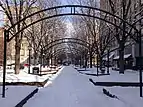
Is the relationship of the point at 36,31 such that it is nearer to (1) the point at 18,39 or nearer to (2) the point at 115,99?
(1) the point at 18,39

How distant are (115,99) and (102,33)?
3830 centimetres

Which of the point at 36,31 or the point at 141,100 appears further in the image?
the point at 36,31

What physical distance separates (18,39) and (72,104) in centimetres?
2173

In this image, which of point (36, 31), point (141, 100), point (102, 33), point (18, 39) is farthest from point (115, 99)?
point (36, 31)

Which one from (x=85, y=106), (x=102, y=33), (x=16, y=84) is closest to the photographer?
(x=85, y=106)

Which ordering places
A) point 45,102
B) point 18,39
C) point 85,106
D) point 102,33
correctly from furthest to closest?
point 102,33 → point 18,39 → point 45,102 → point 85,106

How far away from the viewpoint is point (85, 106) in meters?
13.6

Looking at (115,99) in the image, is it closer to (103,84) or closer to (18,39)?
(103,84)

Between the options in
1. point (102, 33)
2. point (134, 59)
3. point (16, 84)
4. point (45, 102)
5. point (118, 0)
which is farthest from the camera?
point (134, 59)

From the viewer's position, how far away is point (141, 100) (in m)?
14.2

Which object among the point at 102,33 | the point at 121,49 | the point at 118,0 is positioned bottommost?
the point at 121,49

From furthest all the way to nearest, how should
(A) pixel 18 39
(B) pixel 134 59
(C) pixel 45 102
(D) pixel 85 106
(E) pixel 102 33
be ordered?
(B) pixel 134 59, (E) pixel 102 33, (A) pixel 18 39, (C) pixel 45 102, (D) pixel 85 106

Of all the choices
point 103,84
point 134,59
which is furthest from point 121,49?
point 134,59

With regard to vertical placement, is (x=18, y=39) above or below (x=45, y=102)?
above
